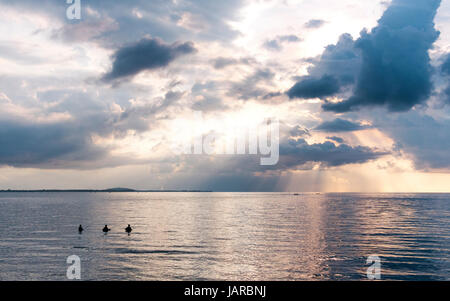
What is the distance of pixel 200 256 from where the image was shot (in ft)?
156

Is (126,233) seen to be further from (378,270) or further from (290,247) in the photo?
(378,270)

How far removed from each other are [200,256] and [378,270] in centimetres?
2156

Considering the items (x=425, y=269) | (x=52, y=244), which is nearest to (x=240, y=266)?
(x=425, y=269)

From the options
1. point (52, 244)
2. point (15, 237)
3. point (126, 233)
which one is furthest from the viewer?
point (126, 233)

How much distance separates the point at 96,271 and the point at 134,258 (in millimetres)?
7112

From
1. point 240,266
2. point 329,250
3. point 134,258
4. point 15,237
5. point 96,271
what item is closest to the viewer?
point 96,271

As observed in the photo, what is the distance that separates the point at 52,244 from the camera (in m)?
56.9

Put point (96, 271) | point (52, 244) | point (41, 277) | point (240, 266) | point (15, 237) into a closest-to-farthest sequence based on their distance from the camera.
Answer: point (41, 277) < point (96, 271) < point (240, 266) < point (52, 244) < point (15, 237)

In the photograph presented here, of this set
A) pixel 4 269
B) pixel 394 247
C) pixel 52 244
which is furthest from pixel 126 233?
pixel 394 247
